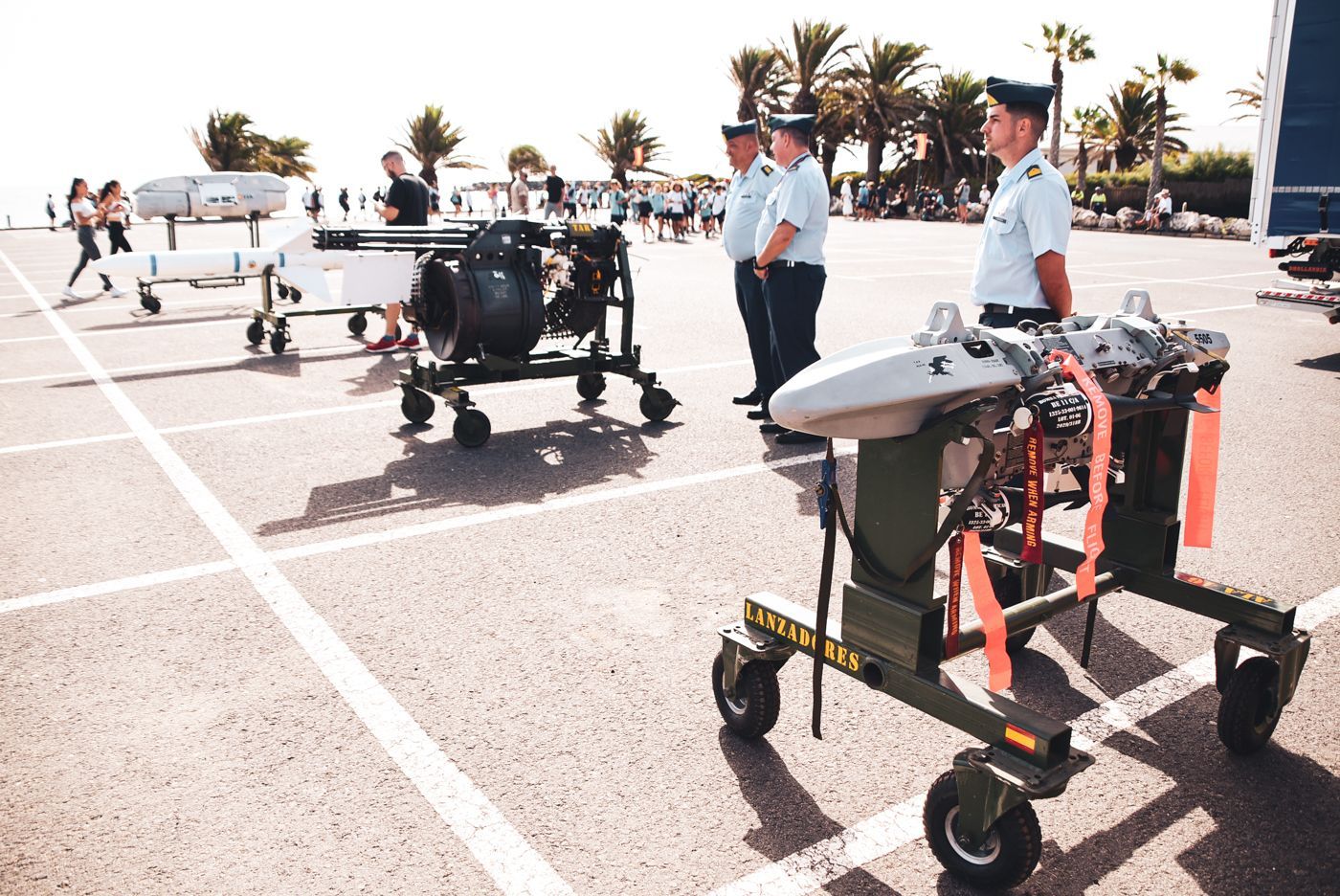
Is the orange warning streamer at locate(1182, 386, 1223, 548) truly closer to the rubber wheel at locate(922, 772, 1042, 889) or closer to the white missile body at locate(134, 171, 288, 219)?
the rubber wheel at locate(922, 772, 1042, 889)

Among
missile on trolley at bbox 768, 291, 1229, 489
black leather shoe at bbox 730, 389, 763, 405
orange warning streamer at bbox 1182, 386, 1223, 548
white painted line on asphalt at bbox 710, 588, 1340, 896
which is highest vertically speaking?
missile on trolley at bbox 768, 291, 1229, 489

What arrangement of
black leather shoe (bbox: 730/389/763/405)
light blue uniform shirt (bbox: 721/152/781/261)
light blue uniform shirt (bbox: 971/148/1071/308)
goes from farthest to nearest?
black leather shoe (bbox: 730/389/763/405) → light blue uniform shirt (bbox: 721/152/781/261) → light blue uniform shirt (bbox: 971/148/1071/308)

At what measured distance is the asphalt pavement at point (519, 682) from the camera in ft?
→ 8.63

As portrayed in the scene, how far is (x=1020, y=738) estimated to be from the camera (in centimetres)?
240

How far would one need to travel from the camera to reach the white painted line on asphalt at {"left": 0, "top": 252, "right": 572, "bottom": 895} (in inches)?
102

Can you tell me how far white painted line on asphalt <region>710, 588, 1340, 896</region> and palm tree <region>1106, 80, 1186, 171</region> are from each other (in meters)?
48.0

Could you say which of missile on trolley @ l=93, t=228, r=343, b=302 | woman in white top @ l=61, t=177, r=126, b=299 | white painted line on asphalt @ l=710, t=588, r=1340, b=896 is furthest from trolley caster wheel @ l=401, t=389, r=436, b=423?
woman in white top @ l=61, t=177, r=126, b=299

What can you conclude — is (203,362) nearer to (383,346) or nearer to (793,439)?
(383,346)

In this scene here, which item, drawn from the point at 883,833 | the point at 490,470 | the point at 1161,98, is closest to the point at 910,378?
the point at 883,833

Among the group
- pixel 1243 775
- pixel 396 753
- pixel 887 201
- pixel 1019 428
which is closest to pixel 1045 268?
pixel 1019 428

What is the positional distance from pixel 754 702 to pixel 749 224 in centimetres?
477

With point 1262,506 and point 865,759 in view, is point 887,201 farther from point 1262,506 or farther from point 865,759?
point 865,759

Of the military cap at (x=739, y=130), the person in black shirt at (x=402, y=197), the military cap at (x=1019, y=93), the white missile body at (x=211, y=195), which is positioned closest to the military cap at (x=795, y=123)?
the military cap at (x=739, y=130)

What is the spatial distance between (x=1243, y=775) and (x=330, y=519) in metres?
4.40
